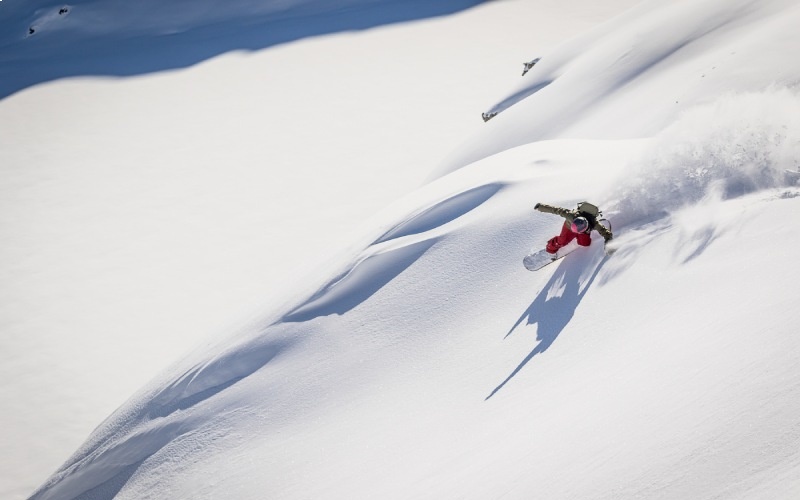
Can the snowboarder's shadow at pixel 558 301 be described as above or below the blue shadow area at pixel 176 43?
below

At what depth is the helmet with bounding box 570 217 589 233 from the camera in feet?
14.0

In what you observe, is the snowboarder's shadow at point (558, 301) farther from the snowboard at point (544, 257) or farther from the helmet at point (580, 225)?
the helmet at point (580, 225)

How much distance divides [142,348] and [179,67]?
1415 cm

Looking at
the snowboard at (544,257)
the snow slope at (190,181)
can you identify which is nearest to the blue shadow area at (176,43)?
the snow slope at (190,181)

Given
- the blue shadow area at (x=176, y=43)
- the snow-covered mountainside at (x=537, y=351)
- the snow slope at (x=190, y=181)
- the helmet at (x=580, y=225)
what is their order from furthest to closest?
the blue shadow area at (x=176, y=43) < the snow slope at (x=190, y=181) < the helmet at (x=580, y=225) < the snow-covered mountainside at (x=537, y=351)

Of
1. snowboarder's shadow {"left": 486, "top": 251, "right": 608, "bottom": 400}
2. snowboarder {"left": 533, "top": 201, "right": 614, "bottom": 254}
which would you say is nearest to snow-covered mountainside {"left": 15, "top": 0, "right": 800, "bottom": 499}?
snowboarder's shadow {"left": 486, "top": 251, "right": 608, "bottom": 400}

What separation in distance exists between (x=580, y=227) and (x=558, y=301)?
1.76 ft

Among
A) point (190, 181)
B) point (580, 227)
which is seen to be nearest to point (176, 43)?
point (190, 181)

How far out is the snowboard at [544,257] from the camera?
4.54 metres

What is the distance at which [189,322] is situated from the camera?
405 inches

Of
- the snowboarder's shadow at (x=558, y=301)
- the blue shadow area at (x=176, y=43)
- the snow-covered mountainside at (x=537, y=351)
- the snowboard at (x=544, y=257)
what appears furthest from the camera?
the blue shadow area at (x=176, y=43)

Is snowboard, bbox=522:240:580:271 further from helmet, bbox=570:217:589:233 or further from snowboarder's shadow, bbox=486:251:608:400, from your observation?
helmet, bbox=570:217:589:233

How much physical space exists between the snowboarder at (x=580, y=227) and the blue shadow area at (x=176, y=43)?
18.8 m

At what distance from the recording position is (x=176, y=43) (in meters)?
22.7
